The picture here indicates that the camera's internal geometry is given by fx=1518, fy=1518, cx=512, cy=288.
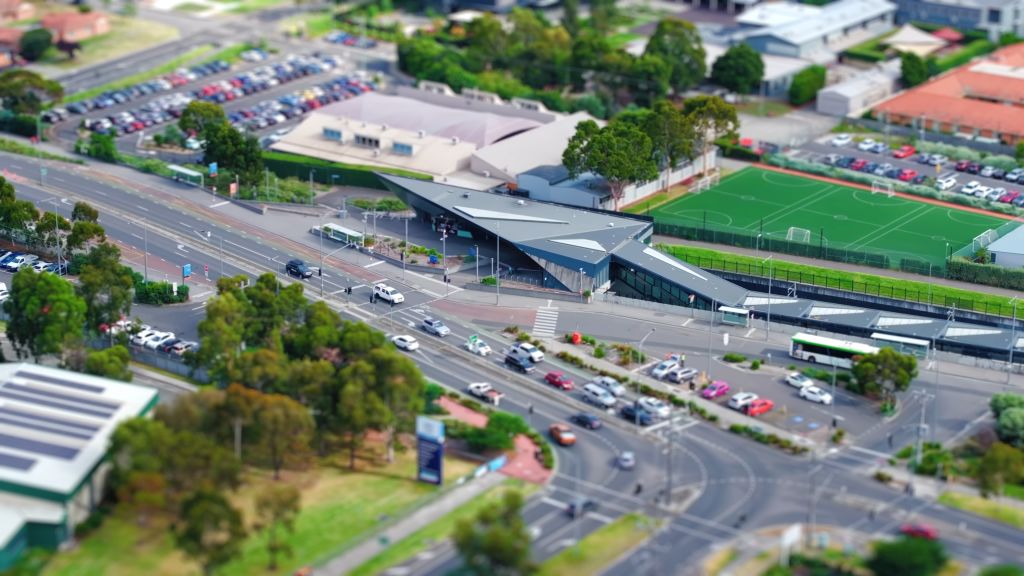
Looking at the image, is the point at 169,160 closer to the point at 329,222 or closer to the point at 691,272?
the point at 329,222

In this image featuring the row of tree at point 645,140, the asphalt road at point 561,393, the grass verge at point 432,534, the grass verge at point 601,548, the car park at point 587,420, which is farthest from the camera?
the row of tree at point 645,140

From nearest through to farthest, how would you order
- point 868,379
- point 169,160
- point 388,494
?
1. point 388,494
2. point 868,379
3. point 169,160

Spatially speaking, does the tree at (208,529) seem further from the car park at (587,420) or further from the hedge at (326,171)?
the hedge at (326,171)

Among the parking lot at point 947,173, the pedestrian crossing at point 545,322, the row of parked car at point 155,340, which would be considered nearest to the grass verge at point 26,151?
the row of parked car at point 155,340

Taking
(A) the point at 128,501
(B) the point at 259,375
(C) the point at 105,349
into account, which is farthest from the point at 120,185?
(A) the point at 128,501

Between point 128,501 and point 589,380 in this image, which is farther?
point 589,380

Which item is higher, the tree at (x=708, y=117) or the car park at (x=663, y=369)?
the tree at (x=708, y=117)
